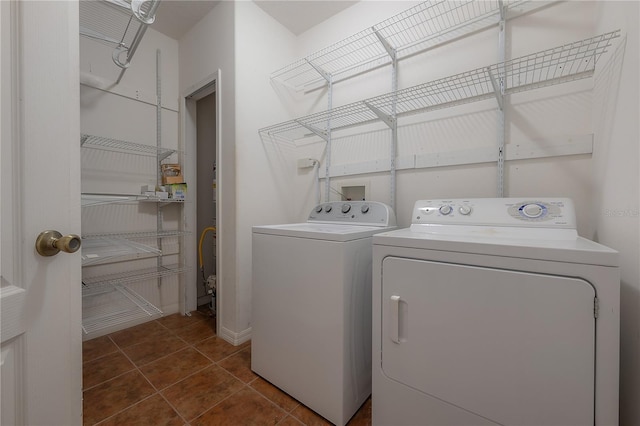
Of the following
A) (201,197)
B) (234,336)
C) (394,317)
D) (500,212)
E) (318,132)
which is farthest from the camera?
(201,197)

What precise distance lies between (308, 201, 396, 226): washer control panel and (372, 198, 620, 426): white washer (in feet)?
1.79

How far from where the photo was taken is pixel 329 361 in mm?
1237

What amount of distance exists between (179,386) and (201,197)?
1828 mm

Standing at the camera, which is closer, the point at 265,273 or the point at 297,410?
the point at 297,410

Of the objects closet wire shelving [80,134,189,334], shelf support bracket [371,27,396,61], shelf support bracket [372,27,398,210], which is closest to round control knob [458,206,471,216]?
shelf support bracket [372,27,398,210]

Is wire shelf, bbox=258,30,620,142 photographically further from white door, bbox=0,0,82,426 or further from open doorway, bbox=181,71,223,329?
white door, bbox=0,0,82,426

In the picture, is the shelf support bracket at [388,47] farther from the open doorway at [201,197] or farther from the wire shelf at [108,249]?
the wire shelf at [108,249]

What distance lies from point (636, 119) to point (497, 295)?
2.36ft

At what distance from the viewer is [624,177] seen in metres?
0.90

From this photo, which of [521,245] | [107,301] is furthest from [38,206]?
[107,301]

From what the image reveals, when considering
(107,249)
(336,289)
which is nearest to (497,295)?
(336,289)

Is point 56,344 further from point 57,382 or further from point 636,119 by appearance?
point 636,119

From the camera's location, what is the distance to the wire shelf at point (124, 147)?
1960 mm

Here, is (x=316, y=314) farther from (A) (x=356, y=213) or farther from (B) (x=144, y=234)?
(B) (x=144, y=234)
